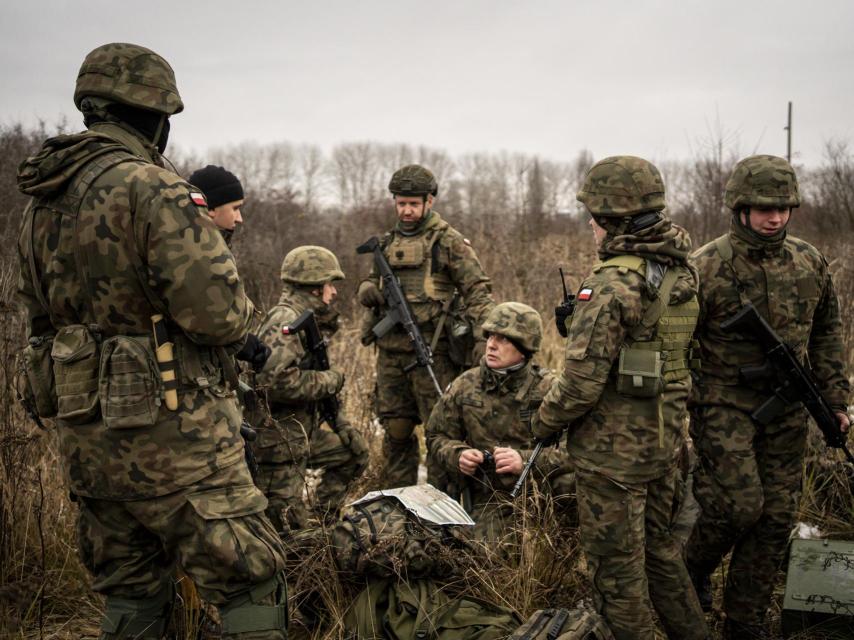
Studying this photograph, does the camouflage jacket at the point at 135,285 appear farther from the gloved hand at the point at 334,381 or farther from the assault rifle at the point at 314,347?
the gloved hand at the point at 334,381

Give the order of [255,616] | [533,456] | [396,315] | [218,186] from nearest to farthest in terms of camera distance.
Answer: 1. [255,616]
2. [533,456]
3. [218,186]
4. [396,315]

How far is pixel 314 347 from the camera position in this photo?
4355 millimetres

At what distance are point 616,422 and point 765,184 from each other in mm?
1453

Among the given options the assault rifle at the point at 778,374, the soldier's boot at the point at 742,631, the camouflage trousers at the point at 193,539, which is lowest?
the soldier's boot at the point at 742,631

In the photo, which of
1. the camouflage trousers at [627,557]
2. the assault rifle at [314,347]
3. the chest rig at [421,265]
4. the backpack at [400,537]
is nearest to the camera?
the camouflage trousers at [627,557]

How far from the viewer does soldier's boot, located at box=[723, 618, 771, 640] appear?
340 centimetres

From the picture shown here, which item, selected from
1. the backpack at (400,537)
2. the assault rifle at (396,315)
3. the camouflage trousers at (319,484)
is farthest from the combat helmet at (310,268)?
the backpack at (400,537)

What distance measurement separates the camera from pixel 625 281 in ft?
9.18

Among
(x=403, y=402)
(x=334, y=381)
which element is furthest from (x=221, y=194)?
(x=403, y=402)

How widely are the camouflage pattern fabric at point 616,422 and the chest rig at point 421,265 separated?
8.28ft

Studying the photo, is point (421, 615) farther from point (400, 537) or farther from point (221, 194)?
point (221, 194)

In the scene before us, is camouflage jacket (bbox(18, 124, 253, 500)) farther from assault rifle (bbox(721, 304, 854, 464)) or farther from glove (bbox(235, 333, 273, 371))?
assault rifle (bbox(721, 304, 854, 464))

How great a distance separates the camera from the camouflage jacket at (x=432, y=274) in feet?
17.8

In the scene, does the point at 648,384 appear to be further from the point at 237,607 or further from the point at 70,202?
the point at 70,202
